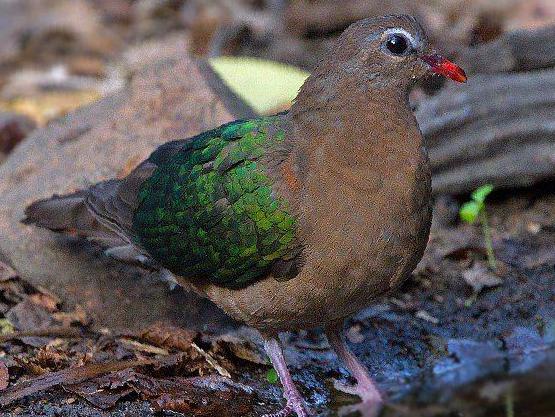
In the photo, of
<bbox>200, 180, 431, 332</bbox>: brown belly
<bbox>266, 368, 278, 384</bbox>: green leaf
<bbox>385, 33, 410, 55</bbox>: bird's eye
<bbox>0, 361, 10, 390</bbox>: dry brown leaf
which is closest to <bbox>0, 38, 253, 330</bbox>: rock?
<bbox>266, 368, 278, 384</bbox>: green leaf

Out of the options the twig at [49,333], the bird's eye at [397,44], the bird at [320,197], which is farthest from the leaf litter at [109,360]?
the bird's eye at [397,44]

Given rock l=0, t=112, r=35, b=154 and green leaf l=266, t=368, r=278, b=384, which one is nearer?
green leaf l=266, t=368, r=278, b=384

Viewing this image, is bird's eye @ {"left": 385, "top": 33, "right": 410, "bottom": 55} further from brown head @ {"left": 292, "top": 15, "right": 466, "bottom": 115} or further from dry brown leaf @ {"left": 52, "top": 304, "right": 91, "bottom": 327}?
dry brown leaf @ {"left": 52, "top": 304, "right": 91, "bottom": 327}

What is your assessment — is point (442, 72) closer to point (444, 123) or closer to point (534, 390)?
point (534, 390)

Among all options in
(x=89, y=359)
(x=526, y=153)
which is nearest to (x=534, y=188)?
(x=526, y=153)

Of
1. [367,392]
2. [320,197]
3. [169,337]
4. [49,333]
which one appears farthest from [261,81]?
[320,197]

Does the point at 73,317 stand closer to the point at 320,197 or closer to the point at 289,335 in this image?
the point at 289,335
